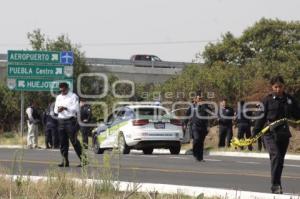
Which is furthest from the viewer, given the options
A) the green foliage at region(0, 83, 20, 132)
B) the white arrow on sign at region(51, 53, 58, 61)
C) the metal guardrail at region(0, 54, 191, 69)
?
the metal guardrail at region(0, 54, 191, 69)

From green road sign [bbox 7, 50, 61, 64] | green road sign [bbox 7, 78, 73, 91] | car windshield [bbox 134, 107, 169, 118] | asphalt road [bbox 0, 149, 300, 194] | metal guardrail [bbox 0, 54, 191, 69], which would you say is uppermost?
metal guardrail [bbox 0, 54, 191, 69]

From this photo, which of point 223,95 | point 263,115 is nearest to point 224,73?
point 223,95

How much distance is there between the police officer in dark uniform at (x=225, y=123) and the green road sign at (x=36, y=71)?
10906 mm

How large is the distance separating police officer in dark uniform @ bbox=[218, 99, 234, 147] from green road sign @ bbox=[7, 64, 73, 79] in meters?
10.9

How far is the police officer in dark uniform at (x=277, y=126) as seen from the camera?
11836 millimetres

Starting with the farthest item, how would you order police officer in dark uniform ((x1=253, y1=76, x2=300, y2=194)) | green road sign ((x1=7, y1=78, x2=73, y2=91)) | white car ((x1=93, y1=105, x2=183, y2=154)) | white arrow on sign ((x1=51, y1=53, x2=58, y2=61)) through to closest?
white arrow on sign ((x1=51, y1=53, x2=58, y2=61)) < green road sign ((x1=7, y1=78, x2=73, y2=91)) < white car ((x1=93, y1=105, x2=183, y2=154)) < police officer in dark uniform ((x1=253, y1=76, x2=300, y2=194))

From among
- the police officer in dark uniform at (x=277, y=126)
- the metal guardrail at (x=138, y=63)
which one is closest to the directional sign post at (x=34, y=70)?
the police officer in dark uniform at (x=277, y=126)

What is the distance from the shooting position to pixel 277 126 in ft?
38.9

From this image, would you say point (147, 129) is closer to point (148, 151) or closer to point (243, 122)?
point (148, 151)

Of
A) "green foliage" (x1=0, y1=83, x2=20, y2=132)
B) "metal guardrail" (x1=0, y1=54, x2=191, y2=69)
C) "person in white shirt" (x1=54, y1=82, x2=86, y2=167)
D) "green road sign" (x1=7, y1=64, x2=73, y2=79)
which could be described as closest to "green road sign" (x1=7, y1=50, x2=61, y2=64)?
"green road sign" (x1=7, y1=64, x2=73, y2=79)

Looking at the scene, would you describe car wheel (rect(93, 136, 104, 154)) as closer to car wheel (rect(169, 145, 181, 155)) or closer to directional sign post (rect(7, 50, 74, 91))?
car wheel (rect(169, 145, 181, 155))

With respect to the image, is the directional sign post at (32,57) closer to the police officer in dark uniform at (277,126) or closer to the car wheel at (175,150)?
the car wheel at (175,150)

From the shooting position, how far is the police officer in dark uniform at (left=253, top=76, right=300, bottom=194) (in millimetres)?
11836

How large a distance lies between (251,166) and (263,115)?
6.59m
